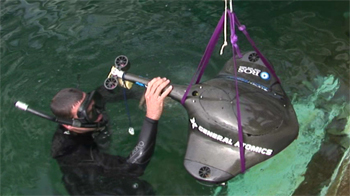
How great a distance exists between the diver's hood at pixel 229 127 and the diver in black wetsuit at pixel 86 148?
0.38 meters

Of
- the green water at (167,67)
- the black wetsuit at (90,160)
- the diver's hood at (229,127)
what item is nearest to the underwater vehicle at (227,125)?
the diver's hood at (229,127)

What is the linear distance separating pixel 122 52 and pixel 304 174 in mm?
2712

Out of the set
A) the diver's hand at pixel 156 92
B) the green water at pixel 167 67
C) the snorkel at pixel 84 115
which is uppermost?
the diver's hand at pixel 156 92

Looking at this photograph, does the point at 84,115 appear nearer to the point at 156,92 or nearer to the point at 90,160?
the point at 90,160

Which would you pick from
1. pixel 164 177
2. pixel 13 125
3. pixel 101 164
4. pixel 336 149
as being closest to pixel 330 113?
pixel 336 149

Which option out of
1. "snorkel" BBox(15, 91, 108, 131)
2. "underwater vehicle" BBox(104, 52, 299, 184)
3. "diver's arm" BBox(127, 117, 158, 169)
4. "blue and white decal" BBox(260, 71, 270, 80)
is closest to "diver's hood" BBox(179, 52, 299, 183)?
"underwater vehicle" BBox(104, 52, 299, 184)

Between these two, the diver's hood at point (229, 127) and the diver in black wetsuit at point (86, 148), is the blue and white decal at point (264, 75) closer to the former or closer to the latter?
the diver's hood at point (229, 127)

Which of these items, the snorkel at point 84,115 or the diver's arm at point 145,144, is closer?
the snorkel at point 84,115

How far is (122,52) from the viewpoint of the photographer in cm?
477

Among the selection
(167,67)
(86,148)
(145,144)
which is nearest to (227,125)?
(145,144)

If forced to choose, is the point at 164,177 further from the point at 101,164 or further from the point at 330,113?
the point at 330,113

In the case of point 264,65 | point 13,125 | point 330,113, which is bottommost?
point 13,125

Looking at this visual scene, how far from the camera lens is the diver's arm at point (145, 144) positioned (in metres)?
2.96

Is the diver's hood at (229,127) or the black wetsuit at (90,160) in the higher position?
the diver's hood at (229,127)
